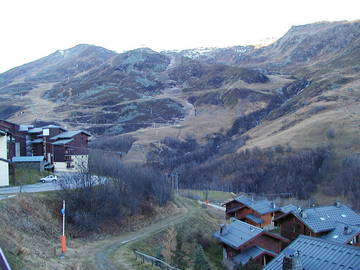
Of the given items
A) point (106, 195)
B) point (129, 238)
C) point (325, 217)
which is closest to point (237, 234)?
point (325, 217)

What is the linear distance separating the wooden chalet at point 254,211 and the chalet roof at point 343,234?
12624 millimetres

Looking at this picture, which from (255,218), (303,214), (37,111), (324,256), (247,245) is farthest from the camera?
(37,111)

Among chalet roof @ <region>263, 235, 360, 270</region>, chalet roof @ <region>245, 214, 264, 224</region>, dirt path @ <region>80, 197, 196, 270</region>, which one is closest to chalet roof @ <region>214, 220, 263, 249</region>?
dirt path @ <region>80, 197, 196, 270</region>

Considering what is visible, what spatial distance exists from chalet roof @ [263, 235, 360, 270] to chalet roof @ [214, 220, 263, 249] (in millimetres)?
14663

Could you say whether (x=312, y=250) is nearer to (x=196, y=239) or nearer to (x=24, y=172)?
(x=196, y=239)

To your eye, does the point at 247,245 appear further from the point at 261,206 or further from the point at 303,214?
the point at 261,206

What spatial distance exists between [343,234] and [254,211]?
18.0m

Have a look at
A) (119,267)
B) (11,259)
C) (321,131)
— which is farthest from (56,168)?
(321,131)

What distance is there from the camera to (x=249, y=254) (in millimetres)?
34156

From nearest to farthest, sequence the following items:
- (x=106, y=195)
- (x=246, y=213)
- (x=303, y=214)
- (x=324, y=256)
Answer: (x=324, y=256)
(x=106, y=195)
(x=303, y=214)
(x=246, y=213)

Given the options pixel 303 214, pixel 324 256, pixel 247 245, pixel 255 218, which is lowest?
pixel 255 218

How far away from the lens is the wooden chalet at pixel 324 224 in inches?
1341

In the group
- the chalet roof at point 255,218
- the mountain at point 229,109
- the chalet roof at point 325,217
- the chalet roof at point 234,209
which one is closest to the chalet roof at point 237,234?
the chalet roof at point 325,217

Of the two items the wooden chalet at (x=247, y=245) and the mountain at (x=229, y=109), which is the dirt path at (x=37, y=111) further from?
the wooden chalet at (x=247, y=245)
